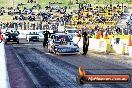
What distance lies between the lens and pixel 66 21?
7194cm

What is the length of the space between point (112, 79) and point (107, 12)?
221 feet

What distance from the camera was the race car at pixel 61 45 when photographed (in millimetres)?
27864

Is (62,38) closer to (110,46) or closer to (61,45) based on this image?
(61,45)

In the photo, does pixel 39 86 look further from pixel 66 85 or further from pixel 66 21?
pixel 66 21

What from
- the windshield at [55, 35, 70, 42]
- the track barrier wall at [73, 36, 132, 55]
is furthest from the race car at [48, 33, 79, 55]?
the track barrier wall at [73, 36, 132, 55]

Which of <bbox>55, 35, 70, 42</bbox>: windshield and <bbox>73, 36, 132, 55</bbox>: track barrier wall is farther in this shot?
<bbox>73, 36, 132, 55</bbox>: track barrier wall

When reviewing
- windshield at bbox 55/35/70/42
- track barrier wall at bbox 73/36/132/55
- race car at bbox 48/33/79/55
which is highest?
windshield at bbox 55/35/70/42

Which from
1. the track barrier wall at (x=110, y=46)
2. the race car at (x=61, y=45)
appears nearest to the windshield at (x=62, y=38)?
the race car at (x=61, y=45)

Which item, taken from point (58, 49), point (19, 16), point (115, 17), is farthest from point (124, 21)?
point (58, 49)

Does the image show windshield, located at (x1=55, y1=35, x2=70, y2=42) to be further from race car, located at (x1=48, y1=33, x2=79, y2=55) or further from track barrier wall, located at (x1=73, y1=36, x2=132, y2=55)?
track barrier wall, located at (x1=73, y1=36, x2=132, y2=55)

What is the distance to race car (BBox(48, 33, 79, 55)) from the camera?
27864 millimetres

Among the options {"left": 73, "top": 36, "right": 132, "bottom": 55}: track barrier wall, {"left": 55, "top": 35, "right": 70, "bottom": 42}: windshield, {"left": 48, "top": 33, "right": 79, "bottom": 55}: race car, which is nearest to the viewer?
{"left": 48, "top": 33, "right": 79, "bottom": 55}: race car

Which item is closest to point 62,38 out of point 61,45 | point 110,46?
point 61,45

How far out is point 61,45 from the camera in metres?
28.4
